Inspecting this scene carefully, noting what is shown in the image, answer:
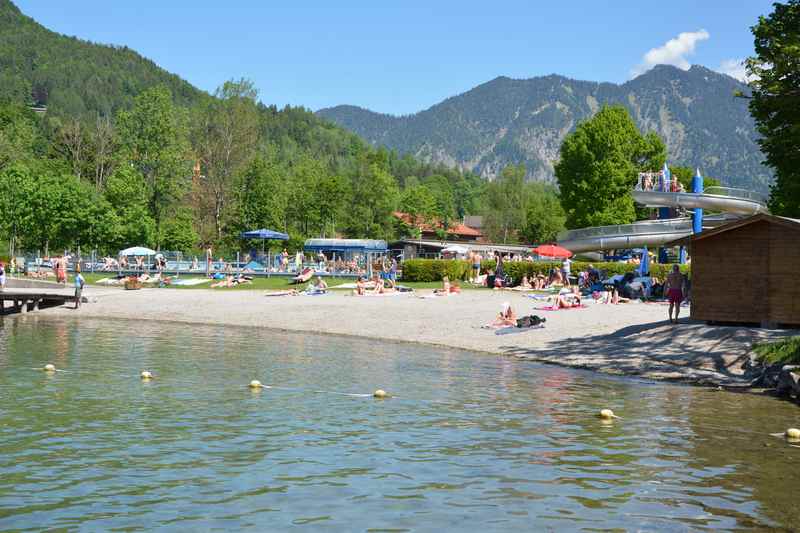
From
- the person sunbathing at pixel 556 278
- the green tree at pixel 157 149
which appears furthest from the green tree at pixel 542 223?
the person sunbathing at pixel 556 278

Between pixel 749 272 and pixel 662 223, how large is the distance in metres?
32.4

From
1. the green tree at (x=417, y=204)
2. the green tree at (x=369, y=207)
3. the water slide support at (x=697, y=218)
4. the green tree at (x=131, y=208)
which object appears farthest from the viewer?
the green tree at (x=417, y=204)

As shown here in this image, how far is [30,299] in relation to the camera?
43.1 meters

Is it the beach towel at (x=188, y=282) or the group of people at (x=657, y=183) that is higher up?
the group of people at (x=657, y=183)

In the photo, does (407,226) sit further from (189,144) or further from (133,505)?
(133,505)

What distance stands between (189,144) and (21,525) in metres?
83.0

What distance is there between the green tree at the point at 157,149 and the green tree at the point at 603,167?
38.2 m

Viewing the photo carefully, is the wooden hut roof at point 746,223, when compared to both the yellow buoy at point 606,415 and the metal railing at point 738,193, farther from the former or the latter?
the metal railing at point 738,193

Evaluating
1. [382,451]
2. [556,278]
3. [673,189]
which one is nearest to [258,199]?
[673,189]

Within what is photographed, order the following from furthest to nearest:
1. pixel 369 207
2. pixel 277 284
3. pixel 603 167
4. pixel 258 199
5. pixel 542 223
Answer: pixel 542 223
pixel 369 207
pixel 258 199
pixel 603 167
pixel 277 284

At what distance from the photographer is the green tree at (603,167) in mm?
77438

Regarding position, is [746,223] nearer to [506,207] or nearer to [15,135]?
[15,135]

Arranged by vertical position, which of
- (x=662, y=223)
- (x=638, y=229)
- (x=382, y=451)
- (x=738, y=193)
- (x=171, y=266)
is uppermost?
(x=738, y=193)

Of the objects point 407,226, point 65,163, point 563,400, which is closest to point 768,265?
point 563,400
